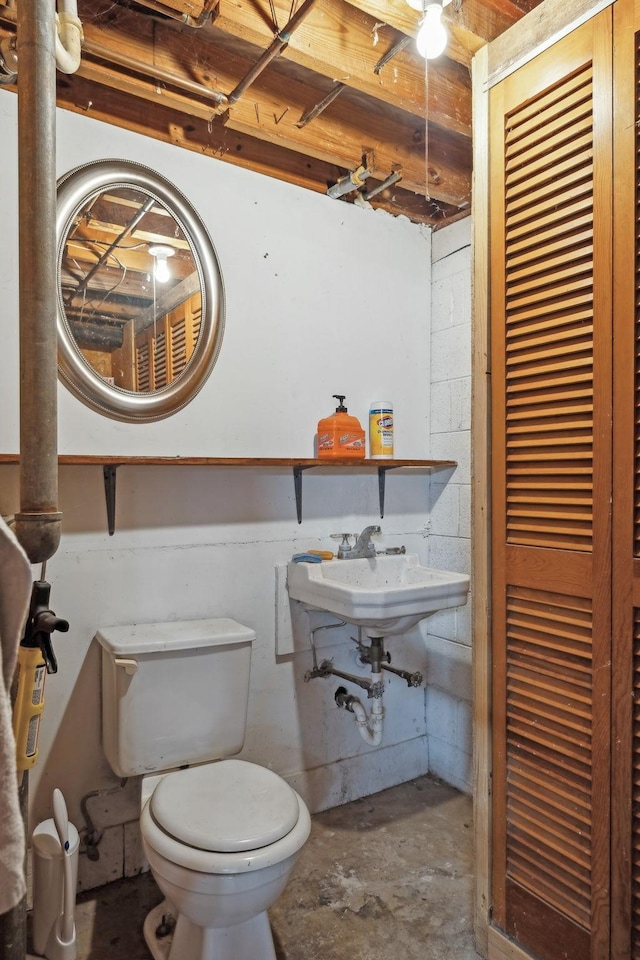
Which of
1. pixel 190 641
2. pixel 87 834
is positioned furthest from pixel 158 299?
pixel 87 834

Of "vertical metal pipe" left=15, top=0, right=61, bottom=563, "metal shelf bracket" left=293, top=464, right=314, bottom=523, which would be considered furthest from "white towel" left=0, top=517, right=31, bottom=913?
"metal shelf bracket" left=293, top=464, right=314, bottom=523

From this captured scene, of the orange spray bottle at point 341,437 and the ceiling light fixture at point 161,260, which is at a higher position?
the ceiling light fixture at point 161,260

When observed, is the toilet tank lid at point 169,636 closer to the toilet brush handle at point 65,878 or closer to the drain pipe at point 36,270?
the toilet brush handle at point 65,878

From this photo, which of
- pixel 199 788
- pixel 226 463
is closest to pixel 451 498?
pixel 226 463

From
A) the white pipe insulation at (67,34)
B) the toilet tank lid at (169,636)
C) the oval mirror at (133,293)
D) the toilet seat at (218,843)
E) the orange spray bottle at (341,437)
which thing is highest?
the white pipe insulation at (67,34)

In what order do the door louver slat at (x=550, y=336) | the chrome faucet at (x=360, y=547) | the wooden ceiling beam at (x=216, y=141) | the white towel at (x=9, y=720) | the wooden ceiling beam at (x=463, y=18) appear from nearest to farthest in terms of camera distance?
the white towel at (x=9, y=720) < the door louver slat at (x=550, y=336) < the wooden ceiling beam at (x=463, y=18) < the wooden ceiling beam at (x=216, y=141) < the chrome faucet at (x=360, y=547)

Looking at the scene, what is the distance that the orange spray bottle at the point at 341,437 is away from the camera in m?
2.05

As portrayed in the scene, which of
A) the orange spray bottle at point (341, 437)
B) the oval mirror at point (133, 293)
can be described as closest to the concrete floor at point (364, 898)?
the orange spray bottle at point (341, 437)

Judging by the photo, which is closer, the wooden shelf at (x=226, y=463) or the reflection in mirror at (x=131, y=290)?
the wooden shelf at (x=226, y=463)

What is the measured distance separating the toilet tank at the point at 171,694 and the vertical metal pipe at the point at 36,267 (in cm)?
90

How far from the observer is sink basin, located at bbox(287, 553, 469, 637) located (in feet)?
5.60

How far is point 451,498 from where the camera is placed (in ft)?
7.71

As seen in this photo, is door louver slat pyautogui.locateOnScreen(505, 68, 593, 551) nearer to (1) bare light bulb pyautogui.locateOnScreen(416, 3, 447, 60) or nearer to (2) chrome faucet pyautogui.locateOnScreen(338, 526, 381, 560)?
(1) bare light bulb pyautogui.locateOnScreen(416, 3, 447, 60)

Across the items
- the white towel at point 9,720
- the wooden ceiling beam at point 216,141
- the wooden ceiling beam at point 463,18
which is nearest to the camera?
the white towel at point 9,720
